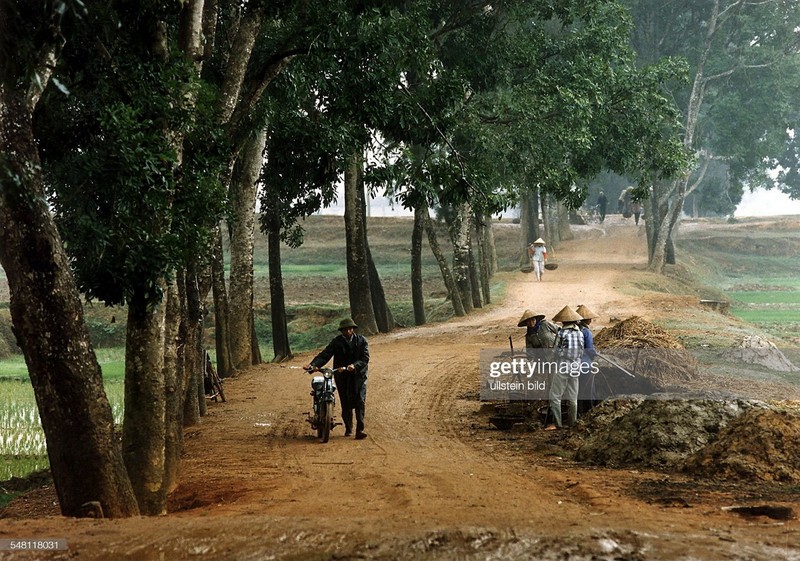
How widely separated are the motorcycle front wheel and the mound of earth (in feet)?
11.1

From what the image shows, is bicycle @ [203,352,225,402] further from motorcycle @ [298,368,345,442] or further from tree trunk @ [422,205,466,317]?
tree trunk @ [422,205,466,317]

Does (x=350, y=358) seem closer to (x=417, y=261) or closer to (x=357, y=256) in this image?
(x=357, y=256)

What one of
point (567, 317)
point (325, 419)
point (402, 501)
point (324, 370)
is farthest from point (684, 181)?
point (402, 501)

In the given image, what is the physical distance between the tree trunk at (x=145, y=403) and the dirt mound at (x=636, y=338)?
9859 millimetres

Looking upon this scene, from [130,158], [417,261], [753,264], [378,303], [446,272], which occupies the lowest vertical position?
[753,264]

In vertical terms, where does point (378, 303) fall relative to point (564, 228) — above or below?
below

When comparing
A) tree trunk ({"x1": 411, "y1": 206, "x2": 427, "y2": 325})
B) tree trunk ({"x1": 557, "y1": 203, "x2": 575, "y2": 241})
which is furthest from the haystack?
tree trunk ({"x1": 557, "y1": 203, "x2": 575, "y2": 241})

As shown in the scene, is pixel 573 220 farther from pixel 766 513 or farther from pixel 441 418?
pixel 766 513

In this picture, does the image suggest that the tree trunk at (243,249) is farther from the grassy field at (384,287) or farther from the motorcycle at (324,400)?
the motorcycle at (324,400)

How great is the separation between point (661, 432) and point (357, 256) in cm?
1682

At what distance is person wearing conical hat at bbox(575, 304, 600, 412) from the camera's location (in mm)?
14969

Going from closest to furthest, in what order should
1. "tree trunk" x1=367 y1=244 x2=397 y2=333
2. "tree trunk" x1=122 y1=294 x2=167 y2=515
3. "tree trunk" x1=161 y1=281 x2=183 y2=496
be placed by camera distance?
"tree trunk" x1=122 y1=294 x2=167 y2=515 < "tree trunk" x1=161 y1=281 x2=183 y2=496 < "tree trunk" x1=367 y1=244 x2=397 y2=333

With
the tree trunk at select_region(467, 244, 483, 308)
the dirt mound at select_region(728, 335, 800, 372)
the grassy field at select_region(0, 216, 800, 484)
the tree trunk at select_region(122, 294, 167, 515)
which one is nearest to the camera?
the tree trunk at select_region(122, 294, 167, 515)

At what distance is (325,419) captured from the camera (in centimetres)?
1402
